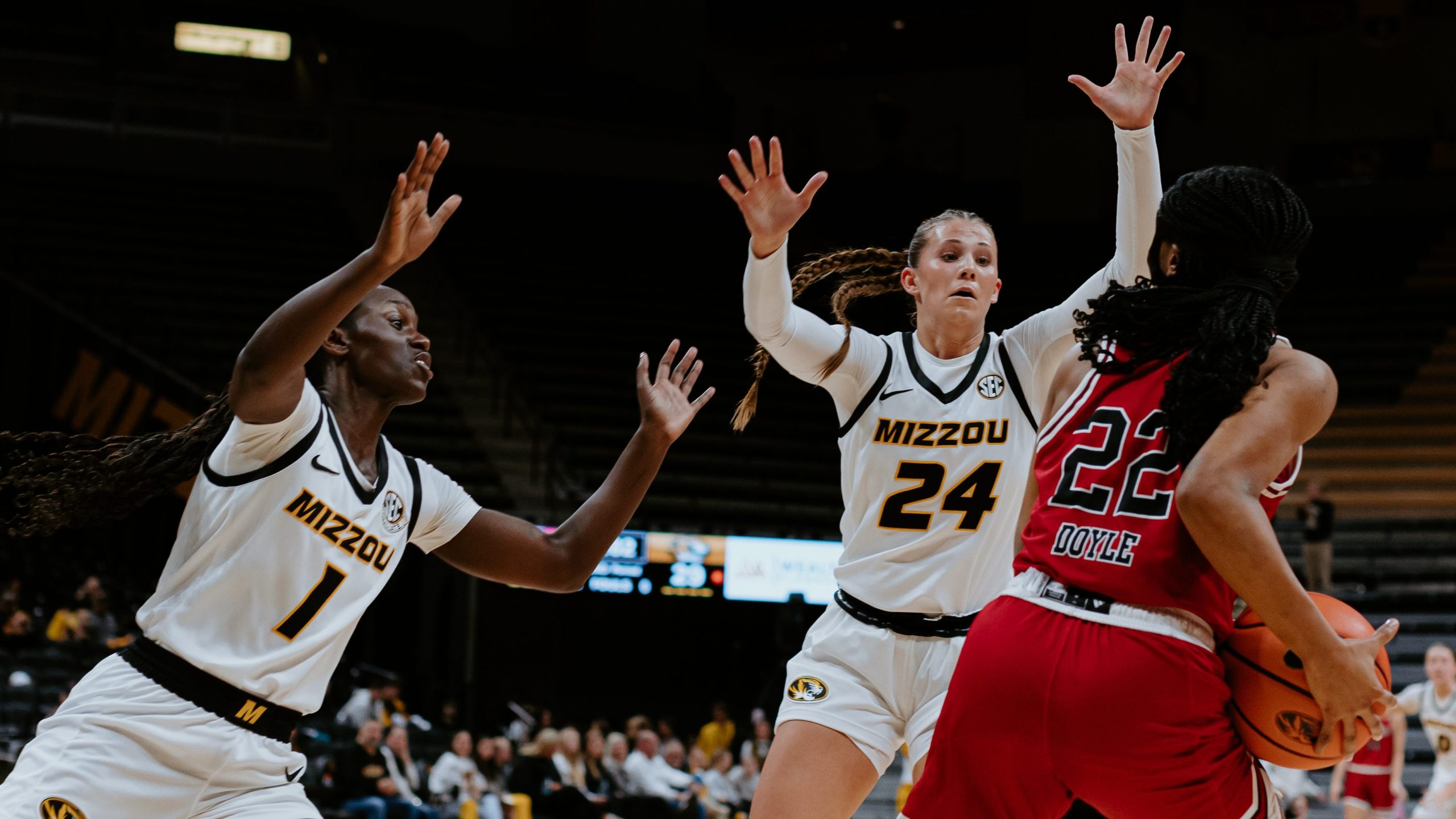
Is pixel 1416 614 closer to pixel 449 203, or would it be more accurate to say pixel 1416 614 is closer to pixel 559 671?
pixel 559 671

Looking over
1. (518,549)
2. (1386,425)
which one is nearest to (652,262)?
(1386,425)

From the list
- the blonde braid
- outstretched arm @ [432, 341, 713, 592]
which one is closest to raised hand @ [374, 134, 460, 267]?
outstretched arm @ [432, 341, 713, 592]

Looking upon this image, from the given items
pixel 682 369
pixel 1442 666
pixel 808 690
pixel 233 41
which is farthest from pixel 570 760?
pixel 233 41

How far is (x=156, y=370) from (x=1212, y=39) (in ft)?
54.0

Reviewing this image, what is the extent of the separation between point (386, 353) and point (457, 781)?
10296 mm

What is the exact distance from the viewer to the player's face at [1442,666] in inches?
440

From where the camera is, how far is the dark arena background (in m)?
19.4

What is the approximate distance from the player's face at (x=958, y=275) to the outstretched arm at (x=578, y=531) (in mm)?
819

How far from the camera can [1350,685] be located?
2.83 m

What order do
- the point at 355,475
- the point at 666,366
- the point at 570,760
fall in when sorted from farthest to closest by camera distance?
the point at 570,760
the point at 666,366
the point at 355,475

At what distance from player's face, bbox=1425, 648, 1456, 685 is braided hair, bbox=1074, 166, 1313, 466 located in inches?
365

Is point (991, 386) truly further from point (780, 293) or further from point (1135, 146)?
point (1135, 146)

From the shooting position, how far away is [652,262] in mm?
25219

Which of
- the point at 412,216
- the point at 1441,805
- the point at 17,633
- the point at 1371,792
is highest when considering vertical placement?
the point at 412,216
